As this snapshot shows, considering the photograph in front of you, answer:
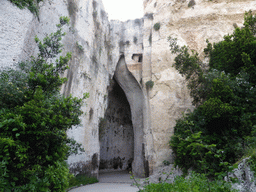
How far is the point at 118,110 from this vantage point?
70.9 ft

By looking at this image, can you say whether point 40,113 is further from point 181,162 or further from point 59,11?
point 59,11

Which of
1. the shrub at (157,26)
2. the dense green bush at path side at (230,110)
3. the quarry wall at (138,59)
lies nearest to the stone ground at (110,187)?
the quarry wall at (138,59)

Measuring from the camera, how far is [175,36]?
1450 cm

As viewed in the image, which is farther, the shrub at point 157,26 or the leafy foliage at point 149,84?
the shrub at point 157,26

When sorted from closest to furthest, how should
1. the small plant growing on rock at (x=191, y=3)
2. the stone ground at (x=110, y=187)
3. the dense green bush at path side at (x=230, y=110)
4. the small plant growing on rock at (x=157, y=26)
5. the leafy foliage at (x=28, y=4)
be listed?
the dense green bush at path side at (x=230, y=110) → the leafy foliage at (x=28, y=4) → the stone ground at (x=110, y=187) → the small plant growing on rock at (x=191, y=3) → the small plant growing on rock at (x=157, y=26)

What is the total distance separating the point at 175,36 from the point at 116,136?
13.2 m

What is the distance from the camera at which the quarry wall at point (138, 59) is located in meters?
11.2

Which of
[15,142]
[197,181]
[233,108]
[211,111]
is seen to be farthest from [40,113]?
[233,108]

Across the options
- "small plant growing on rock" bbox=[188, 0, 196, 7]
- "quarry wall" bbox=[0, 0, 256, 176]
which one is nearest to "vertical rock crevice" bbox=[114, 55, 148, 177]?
"quarry wall" bbox=[0, 0, 256, 176]

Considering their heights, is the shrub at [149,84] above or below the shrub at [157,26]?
below

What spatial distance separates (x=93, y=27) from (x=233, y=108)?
11.9 metres

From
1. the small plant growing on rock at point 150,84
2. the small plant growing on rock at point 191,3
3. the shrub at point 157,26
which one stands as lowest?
the small plant growing on rock at point 150,84

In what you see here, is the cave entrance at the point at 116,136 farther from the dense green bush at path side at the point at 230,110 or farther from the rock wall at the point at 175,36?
the dense green bush at path side at the point at 230,110

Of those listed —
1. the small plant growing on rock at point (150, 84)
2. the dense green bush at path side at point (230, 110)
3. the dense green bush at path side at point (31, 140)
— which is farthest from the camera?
the small plant growing on rock at point (150, 84)
